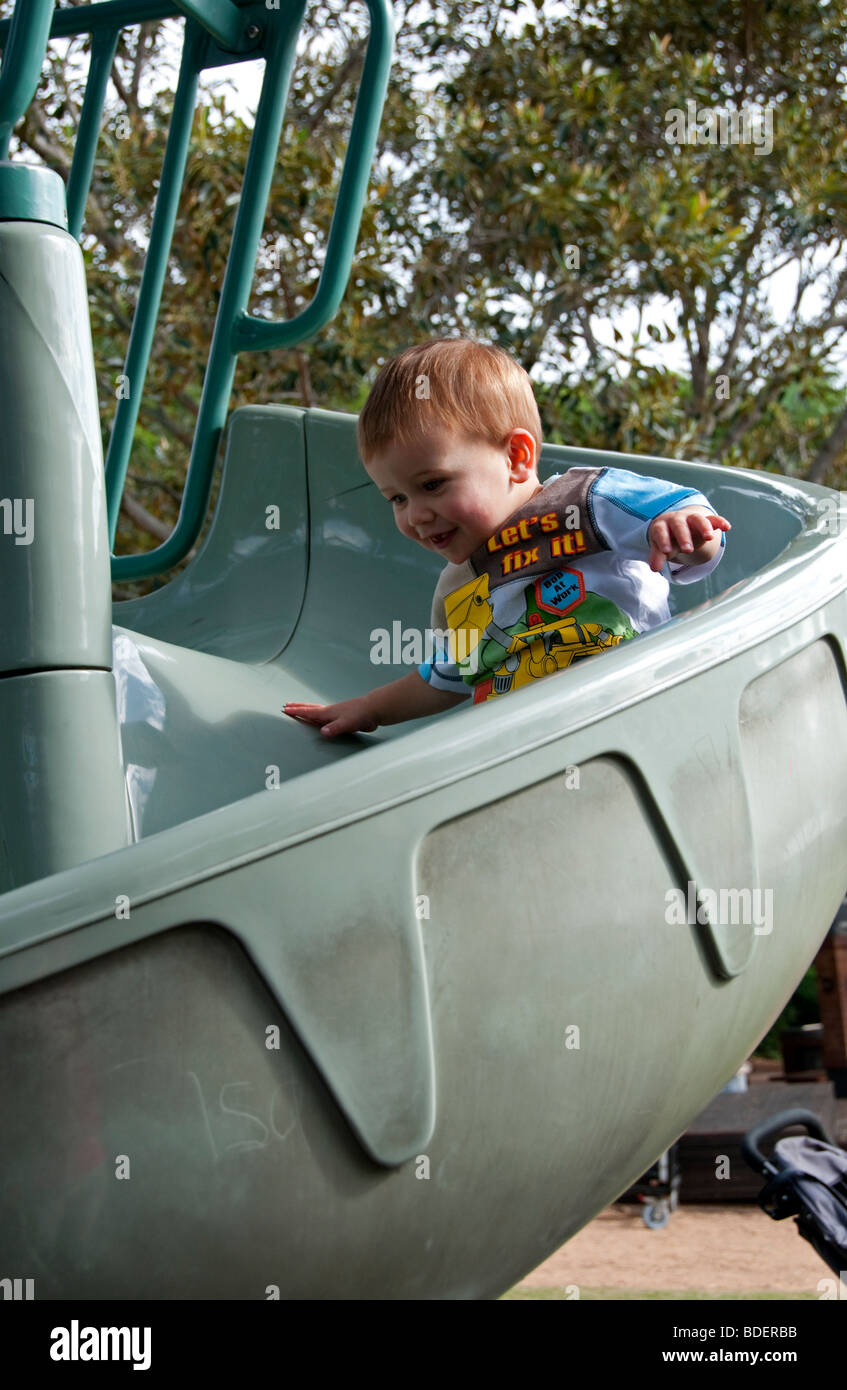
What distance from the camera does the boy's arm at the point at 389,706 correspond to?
4.73 ft

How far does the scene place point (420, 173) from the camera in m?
5.39

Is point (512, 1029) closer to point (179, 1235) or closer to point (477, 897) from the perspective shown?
point (477, 897)

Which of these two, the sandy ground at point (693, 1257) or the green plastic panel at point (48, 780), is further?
the sandy ground at point (693, 1257)

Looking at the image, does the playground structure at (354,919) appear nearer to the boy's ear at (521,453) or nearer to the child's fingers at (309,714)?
the child's fingers at (309,714)

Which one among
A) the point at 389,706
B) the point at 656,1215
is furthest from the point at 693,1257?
the point at 389,706

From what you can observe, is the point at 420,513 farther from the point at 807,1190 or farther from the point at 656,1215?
the point at 656,1215

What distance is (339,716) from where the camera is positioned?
4.72ft

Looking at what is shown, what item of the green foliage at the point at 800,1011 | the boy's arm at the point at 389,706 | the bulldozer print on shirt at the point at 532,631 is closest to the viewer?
the bulldozer print on shirt at the point at 532,631

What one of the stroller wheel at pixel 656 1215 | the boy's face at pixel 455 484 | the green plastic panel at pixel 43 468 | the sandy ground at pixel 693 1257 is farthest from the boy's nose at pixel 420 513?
the stroller wheel at pixel 656 1215

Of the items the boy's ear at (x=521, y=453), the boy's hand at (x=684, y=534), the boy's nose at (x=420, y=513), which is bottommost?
the boy's hand at (x=684, y=534)

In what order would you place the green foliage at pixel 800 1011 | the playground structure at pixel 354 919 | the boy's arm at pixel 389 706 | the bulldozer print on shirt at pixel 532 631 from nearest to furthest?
the playground structure at pixel 354 919
the bulldozer print on shirt at pixel 532 631
the boy's arm at pixel 389 706
the green foliage at pixel 800 1011

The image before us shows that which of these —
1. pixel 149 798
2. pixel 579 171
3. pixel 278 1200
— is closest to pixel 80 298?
pixel 149 798

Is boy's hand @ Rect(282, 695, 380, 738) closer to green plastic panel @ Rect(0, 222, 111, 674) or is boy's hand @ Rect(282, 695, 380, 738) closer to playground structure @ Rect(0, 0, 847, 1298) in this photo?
playground structure @ Rect(0, 0, 847, 1298)

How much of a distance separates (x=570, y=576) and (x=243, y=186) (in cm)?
72
